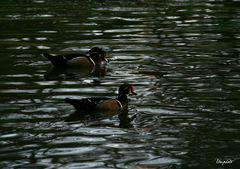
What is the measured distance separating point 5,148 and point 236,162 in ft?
13.2

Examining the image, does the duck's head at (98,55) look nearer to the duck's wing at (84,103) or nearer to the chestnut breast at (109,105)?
the chestnut breast at (109,105)

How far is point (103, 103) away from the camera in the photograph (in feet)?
51.2

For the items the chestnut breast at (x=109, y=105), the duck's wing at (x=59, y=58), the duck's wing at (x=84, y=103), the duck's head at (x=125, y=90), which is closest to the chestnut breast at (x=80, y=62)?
the duck's wing at (x=59, y=58)

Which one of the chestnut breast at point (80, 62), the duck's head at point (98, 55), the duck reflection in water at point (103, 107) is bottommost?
the duck reflection in water at point (103, 107)

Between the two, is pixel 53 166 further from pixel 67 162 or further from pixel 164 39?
pixel 164 39

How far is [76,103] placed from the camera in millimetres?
15367

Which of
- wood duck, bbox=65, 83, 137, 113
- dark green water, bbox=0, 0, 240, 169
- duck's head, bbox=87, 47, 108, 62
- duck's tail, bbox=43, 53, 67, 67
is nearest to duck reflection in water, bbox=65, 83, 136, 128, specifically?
wood duck, bbox=65, 83, 137, 113

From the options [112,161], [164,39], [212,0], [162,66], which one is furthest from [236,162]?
[212,0]

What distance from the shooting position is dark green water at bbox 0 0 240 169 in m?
12.8

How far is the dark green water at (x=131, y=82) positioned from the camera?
12.8 metres

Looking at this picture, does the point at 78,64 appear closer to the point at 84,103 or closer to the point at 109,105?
the point at 109,105

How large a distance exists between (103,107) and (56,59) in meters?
5.45

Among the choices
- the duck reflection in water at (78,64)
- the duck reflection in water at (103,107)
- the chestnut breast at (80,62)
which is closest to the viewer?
the duck reflection in water at (103,107)

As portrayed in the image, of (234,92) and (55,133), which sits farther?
(234,92)
